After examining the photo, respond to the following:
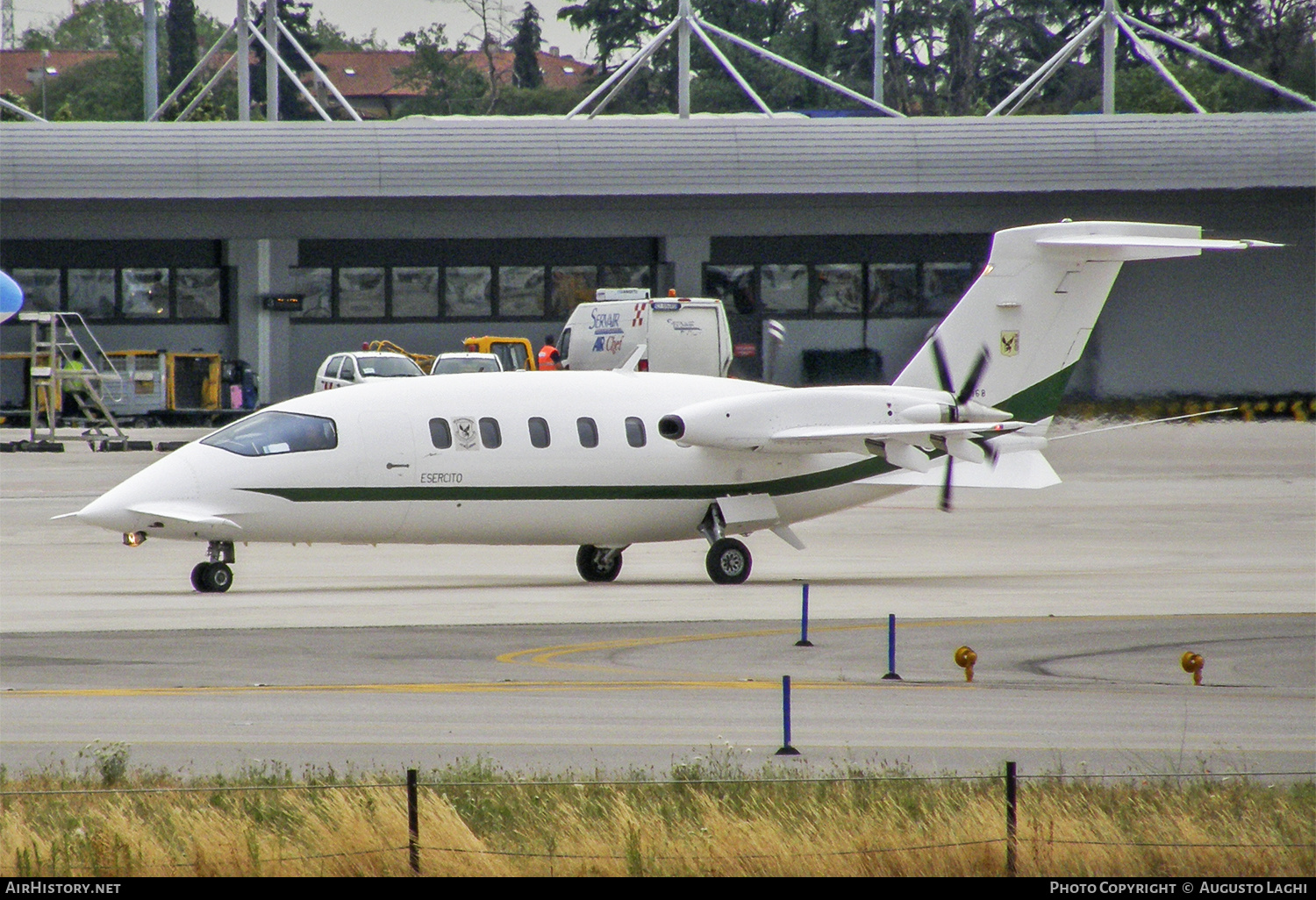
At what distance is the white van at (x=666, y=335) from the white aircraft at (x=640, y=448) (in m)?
22.1

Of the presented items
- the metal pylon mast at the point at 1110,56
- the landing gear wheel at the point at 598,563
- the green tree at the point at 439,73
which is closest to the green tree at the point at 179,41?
the green tree at the point at 439,73

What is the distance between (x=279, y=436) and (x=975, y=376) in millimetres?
10069

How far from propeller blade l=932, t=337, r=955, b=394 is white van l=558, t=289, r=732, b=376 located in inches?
862

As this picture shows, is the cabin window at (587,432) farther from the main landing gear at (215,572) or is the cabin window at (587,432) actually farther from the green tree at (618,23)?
the green tree at (618,23)

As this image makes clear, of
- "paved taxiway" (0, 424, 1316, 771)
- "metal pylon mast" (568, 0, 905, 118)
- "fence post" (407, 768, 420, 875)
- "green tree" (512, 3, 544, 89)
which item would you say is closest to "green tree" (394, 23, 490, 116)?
"green tree" (512, 3, 544, 89)

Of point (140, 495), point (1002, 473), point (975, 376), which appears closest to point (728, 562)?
point (1002, 473)

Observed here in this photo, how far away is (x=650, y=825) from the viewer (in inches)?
415

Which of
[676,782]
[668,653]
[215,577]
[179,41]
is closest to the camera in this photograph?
[676,782]

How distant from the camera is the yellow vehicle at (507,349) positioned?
176 feet

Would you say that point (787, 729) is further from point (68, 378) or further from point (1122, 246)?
point (68, 378)

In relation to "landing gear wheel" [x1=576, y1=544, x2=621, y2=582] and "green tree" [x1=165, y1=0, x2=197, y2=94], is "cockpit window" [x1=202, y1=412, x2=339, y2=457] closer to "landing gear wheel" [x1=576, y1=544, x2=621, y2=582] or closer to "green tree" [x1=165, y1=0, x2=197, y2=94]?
"landing gear wheel" [x1=576, y1=544, x2=621, y2=582]
